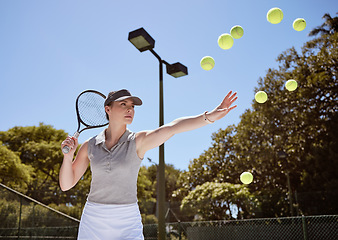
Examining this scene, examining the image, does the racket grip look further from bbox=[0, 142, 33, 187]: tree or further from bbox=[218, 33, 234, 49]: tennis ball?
bbox=[0, 142, 33, 187]: tree

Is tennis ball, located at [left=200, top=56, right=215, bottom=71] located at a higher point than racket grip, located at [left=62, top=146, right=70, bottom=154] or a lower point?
higher

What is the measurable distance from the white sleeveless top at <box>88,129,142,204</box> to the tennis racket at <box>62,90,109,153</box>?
1.24 metres

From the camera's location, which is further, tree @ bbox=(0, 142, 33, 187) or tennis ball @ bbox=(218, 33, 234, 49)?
tree @ bbox=(0, 142, 33, 187)

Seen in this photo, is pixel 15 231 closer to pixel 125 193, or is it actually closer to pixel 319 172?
pixel 125 193

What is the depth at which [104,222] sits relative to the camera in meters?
2.02

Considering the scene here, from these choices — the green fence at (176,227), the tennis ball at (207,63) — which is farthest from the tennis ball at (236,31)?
the green fence at (176,227)

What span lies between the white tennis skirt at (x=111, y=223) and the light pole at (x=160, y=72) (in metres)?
5.17

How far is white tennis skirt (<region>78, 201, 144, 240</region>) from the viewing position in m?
2.00

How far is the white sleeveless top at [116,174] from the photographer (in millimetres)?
2061

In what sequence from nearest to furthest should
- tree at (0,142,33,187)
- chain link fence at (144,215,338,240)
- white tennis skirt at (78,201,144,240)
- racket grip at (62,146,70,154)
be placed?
white tennis skirt at (78,201,144,240), racket grip at (62,146,70,154), chain link fence at (144,215,338,240), tree at (0,142,33,187)

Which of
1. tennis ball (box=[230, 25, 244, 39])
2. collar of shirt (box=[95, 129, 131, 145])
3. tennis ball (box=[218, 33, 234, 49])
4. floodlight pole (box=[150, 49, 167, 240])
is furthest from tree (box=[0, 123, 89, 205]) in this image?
collar of shirt (box=[95, 129, 131, 145])

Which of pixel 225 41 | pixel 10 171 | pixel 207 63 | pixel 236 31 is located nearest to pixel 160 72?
pixel 236 31

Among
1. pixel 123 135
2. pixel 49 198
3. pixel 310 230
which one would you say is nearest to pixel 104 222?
pixel 123 135

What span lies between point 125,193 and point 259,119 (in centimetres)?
1773
